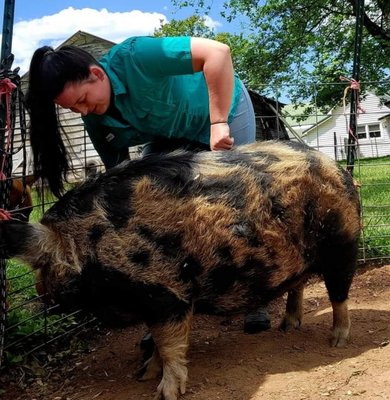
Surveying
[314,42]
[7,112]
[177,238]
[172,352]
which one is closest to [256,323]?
[172,352]

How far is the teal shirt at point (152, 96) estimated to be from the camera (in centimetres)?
299

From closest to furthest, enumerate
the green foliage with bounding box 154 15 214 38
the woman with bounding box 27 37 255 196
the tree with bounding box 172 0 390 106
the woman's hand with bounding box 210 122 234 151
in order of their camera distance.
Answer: the woman with bounding box 27 37 255 196 → the woman's hand with bounding box 210 122 234 151 → the tree with bounding box 172 0 390 106 → the green foliage with bounding box 154 15 214 38

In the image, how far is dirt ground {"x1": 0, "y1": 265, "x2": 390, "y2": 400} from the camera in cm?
285

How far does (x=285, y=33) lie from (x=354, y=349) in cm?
1659

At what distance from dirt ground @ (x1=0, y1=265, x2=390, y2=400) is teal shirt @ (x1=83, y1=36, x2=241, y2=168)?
1.27 meters

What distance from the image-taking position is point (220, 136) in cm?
313

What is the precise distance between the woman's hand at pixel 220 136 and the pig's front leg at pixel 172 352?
920mm

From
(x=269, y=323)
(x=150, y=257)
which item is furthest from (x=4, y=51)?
(x=269, y=323)

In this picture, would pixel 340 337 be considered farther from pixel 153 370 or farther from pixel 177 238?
pixel 177 238

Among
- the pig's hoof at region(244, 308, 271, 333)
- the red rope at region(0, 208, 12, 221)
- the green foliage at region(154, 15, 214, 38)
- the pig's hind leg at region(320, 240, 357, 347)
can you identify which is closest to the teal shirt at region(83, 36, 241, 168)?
the red rope at region(0, 208, 12, 221)

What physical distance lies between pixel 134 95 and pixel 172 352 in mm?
1326

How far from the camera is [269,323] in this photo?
155 inches

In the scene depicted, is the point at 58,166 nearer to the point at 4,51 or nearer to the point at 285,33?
the point at 4,51

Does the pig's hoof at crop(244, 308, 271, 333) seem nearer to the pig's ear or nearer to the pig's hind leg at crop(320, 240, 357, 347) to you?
the pig's hind leg at crop(320, 240, 357, 347)
